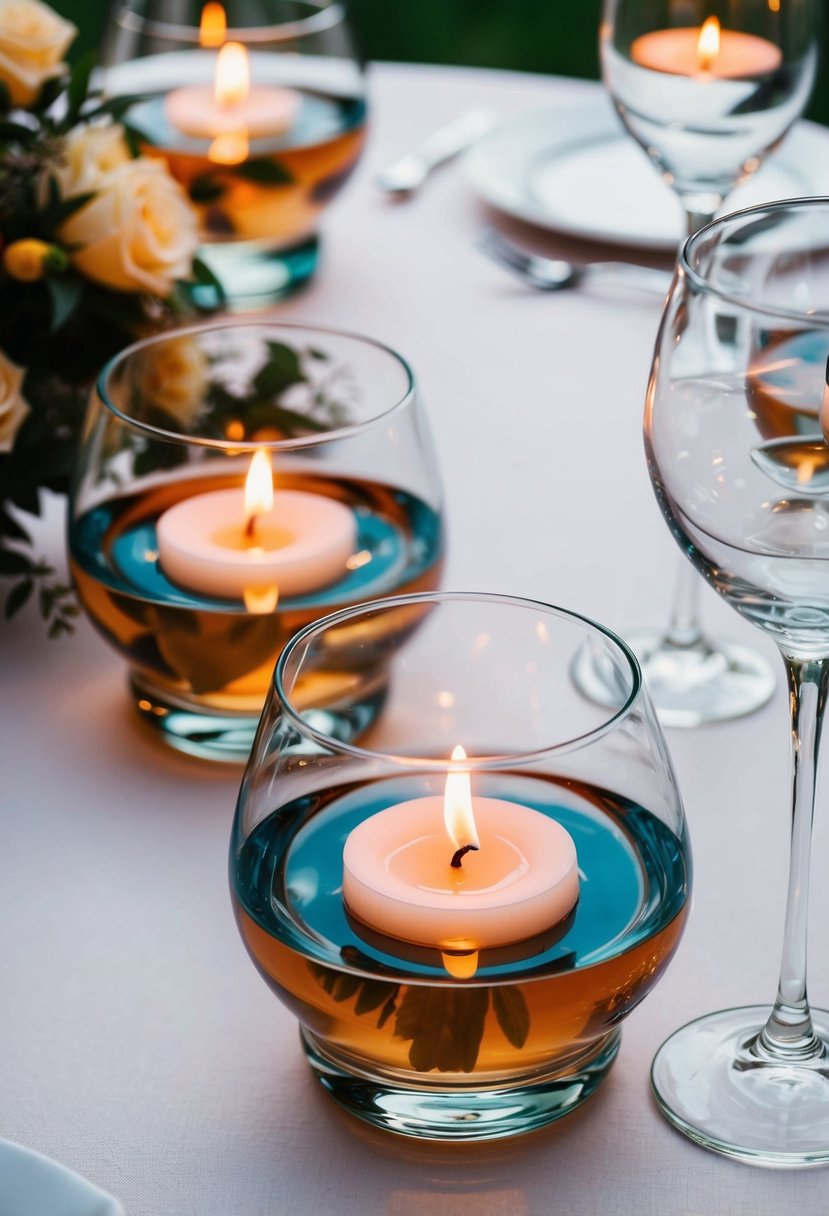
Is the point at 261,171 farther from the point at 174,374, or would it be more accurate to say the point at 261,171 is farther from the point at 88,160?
the point at 174,374

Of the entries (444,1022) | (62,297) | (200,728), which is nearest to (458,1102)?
(444,1022)

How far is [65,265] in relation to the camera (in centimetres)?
92

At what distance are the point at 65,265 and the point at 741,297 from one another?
49cm

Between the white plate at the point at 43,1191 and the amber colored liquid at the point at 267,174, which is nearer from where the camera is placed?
the white plate at the point at 43,1191

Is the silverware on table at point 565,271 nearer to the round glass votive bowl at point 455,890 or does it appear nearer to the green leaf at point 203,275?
Result: the green leaf at point 203,275

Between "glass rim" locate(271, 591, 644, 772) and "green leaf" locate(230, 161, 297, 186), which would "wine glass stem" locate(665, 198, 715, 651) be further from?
"green leaf" locate(230, 161, 297, 186)

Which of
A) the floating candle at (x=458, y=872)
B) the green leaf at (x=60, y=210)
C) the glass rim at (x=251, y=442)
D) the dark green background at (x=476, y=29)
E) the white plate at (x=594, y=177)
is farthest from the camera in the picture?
the dark green background at (x=476, y=29)

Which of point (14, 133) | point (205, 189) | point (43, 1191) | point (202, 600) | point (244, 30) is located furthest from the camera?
point (244, 30)

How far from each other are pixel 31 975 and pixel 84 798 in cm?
12

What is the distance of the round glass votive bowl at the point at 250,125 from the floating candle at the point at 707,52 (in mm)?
349

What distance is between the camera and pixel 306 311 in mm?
1219

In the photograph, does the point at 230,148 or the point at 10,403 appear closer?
the point at 10,403

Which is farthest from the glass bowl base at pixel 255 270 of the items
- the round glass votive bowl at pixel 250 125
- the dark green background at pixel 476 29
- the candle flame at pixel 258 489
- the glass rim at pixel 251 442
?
the dark green background at pixel 476 29

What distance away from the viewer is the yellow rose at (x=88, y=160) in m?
0.93
